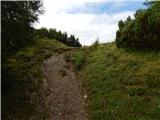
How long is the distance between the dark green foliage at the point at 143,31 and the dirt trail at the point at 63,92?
10.7ft

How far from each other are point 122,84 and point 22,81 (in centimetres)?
429

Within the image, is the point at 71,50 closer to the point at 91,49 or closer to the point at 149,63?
the point at 91,49

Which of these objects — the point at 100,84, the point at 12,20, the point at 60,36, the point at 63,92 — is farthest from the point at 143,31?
the point at 60,36

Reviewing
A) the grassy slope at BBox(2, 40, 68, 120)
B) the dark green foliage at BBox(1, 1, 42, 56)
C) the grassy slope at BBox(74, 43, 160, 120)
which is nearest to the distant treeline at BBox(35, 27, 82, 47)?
the grassy slope at BBox(2, 40, 68, 120)

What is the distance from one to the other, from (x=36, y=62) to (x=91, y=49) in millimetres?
3890

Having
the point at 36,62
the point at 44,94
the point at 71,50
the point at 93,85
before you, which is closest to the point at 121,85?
the point at 93,85

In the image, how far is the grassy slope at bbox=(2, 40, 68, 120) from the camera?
1695 centimetres

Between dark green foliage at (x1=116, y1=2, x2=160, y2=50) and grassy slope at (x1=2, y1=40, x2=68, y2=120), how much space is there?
436 centimetres

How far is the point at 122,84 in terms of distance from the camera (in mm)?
18703

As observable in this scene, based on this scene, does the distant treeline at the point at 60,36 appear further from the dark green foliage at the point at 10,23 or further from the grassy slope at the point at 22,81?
the dark green foliage at the point at 10,23

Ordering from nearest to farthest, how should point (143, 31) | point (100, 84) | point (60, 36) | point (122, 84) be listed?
1. point (122, 84)
2. point (100, 84)
3. point (143, 31)
4. point (60, 36)

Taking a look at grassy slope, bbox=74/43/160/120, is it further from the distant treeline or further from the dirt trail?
the distant treeline

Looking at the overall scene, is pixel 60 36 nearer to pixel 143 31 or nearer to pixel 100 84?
pixel 143 31

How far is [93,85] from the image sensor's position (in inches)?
754
